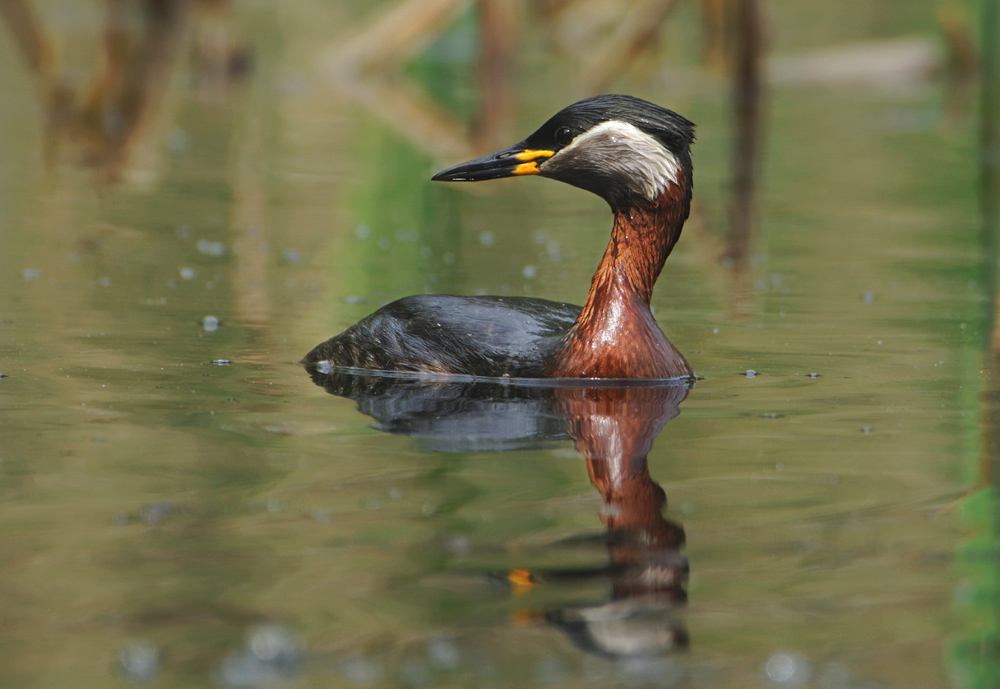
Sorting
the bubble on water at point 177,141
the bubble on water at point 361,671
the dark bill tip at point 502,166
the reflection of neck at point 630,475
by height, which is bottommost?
the bubble on water at point 361,671

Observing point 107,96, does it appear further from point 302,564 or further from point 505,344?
point 302,564

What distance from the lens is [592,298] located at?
19.4 feet

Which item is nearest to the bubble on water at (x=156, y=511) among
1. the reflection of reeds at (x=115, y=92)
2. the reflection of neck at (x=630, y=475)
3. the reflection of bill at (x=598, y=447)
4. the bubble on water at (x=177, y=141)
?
the reflection of bill at (x=598, y=447)

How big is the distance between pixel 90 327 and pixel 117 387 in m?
1.28

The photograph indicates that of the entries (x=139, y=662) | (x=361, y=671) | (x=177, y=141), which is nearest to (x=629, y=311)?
(x=361, y=671)

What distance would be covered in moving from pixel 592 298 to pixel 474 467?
164cm

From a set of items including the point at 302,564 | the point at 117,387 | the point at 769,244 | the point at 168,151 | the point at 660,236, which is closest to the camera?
the point at 302,564

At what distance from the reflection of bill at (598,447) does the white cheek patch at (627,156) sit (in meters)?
0.86

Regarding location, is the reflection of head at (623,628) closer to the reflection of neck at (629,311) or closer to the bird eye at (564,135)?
the reflection of neck at (629,311)

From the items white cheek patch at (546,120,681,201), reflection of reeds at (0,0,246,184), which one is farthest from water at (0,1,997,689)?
reflection of reeds at (0,0,246,184)

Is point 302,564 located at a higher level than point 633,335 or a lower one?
lower

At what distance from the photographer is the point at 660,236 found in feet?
19.8

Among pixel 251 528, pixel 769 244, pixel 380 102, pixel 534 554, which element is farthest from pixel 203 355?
pixel 380 102

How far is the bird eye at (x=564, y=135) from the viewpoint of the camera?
5918 mm
